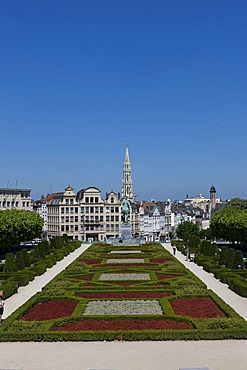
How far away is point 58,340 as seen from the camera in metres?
23.5

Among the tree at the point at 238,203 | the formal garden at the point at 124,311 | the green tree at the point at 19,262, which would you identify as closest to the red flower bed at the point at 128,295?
the formal garden at the point at 124,311

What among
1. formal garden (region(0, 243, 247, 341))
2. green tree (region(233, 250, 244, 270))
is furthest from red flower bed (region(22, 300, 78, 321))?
green tree (region(233, 250, 244, 270))

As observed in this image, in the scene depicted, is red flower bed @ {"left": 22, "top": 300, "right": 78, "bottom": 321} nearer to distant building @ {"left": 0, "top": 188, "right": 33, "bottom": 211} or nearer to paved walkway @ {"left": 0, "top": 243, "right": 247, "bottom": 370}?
paved walkway @ {"left": 0, "top": 243, "right": 247, "bottom": 370}

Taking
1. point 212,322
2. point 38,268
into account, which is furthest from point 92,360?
point 38,268

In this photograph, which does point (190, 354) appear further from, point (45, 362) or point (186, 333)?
point (45, 362)

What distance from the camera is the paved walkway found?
19.8 meters

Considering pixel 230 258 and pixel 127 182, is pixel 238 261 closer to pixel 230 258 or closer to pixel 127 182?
pixel 230 258

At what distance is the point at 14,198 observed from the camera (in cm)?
12912

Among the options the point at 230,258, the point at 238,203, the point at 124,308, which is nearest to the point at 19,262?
the point at 230,258

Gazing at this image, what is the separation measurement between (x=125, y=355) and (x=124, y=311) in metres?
8.24

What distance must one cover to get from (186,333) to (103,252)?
155 ft

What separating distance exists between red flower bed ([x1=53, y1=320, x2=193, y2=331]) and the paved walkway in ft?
6.81

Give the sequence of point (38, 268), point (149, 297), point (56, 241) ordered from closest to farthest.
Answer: point (149, 297)
point (38, 268)
point (56, 241)

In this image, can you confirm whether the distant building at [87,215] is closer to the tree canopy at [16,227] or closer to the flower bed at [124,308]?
the tree canopy at [16,227]
